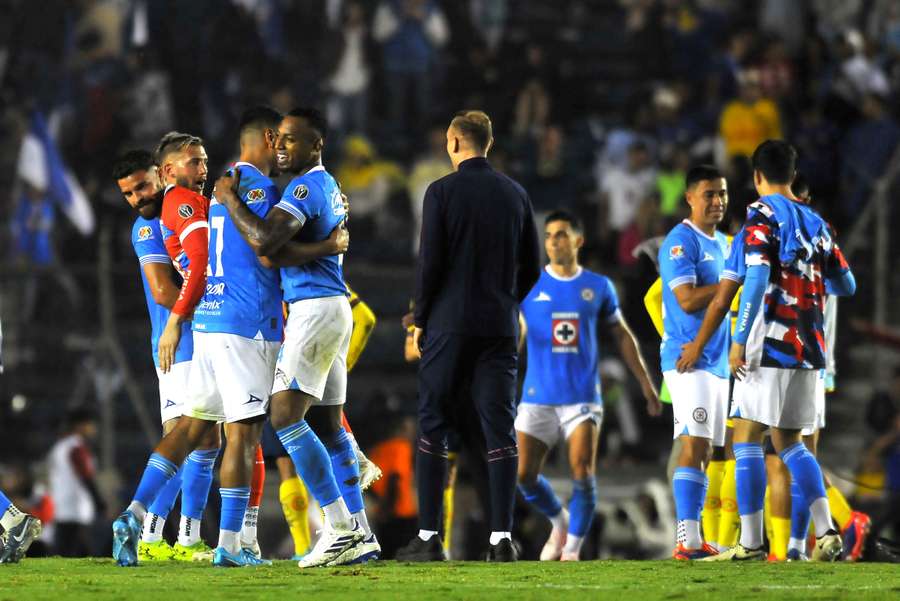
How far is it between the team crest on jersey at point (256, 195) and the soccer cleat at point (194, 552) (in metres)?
1.86

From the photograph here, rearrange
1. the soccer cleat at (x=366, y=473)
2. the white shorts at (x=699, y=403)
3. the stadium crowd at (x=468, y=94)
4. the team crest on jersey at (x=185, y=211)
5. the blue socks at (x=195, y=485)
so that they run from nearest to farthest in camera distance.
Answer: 1. the team crest on jersey at (x=185, y=211)
2. the blue socks at (x=195, y=485)
3. the soccer cleat at (x=366, y=473)
4. the white shorts at (x=699, y=403)
5. the stadium crowd at (x=468, y=94)

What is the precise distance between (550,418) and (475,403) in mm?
2239

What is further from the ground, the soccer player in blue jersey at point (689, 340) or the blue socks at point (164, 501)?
the soccer player in blue jersey at point (689, 340)

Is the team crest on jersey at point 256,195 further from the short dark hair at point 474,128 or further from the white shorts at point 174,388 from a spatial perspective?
the short dark hair at point 474,128

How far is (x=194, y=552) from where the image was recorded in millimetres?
9195

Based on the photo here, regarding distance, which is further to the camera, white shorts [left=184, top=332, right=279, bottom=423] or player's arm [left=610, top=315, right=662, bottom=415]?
player's arm [left=610, top=315, right=662, bottom=415]

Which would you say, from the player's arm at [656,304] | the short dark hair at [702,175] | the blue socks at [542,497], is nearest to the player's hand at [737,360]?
the short dark hair at [702,175]

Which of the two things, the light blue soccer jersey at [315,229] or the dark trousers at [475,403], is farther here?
the dark trousers at [475,403]

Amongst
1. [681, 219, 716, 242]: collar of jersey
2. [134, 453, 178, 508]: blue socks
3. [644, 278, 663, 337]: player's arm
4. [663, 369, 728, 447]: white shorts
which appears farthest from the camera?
[644, 278, 663, 337]: player's arm

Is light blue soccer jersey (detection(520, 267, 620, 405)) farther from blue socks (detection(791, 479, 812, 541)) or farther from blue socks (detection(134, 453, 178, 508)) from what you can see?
blue socks (detection(134, 453, 178, 508))

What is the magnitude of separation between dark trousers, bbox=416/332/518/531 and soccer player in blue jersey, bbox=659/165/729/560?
1.19 metres

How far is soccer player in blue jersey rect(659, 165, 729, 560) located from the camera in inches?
386

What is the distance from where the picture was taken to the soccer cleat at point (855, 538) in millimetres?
11086

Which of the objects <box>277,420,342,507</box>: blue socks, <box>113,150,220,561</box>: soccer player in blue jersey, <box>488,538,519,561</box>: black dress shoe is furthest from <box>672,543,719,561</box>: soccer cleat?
<box>113,150,220,561</box>: soccer player in blue jersey
